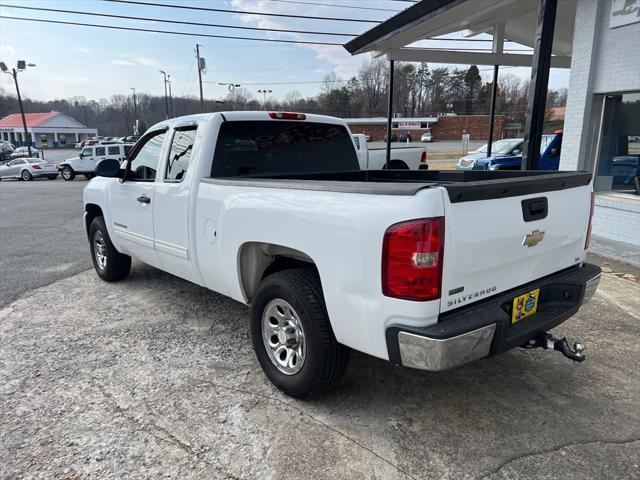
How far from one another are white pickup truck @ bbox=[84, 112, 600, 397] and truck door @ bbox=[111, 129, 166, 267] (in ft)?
Result: 0.17

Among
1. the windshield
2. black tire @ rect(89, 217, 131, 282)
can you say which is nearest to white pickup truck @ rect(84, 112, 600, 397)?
black tire @ rect(89, 217, 131, 282)

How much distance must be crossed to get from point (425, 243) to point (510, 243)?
0.65 m

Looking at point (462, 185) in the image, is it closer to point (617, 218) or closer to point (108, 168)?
point (108, 168)

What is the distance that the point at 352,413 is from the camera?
299 centimetres

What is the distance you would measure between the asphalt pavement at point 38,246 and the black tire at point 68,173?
1344cm

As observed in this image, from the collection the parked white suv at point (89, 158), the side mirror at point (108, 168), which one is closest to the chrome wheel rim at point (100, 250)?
the side mirror at point (108, 168)

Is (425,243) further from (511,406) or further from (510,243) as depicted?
(511,406)

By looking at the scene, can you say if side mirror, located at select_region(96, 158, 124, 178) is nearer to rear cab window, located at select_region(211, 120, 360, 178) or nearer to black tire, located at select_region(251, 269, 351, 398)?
rear cab window, located at select_region(211, 120, 360, 178)

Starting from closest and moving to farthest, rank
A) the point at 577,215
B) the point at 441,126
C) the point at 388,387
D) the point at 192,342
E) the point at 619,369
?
the point at 577,215, the point at 388,387, the point at 619,369, the point at 192,342, the point at 441,126

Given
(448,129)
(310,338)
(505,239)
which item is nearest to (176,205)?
(310,338)

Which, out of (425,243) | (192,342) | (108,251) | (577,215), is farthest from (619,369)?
(108,251)

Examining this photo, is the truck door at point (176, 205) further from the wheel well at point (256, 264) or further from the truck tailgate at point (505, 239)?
the truck tailgate at point (505, 239)

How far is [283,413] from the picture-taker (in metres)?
2.98

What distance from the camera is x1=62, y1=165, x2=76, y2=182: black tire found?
2710 centimetres
